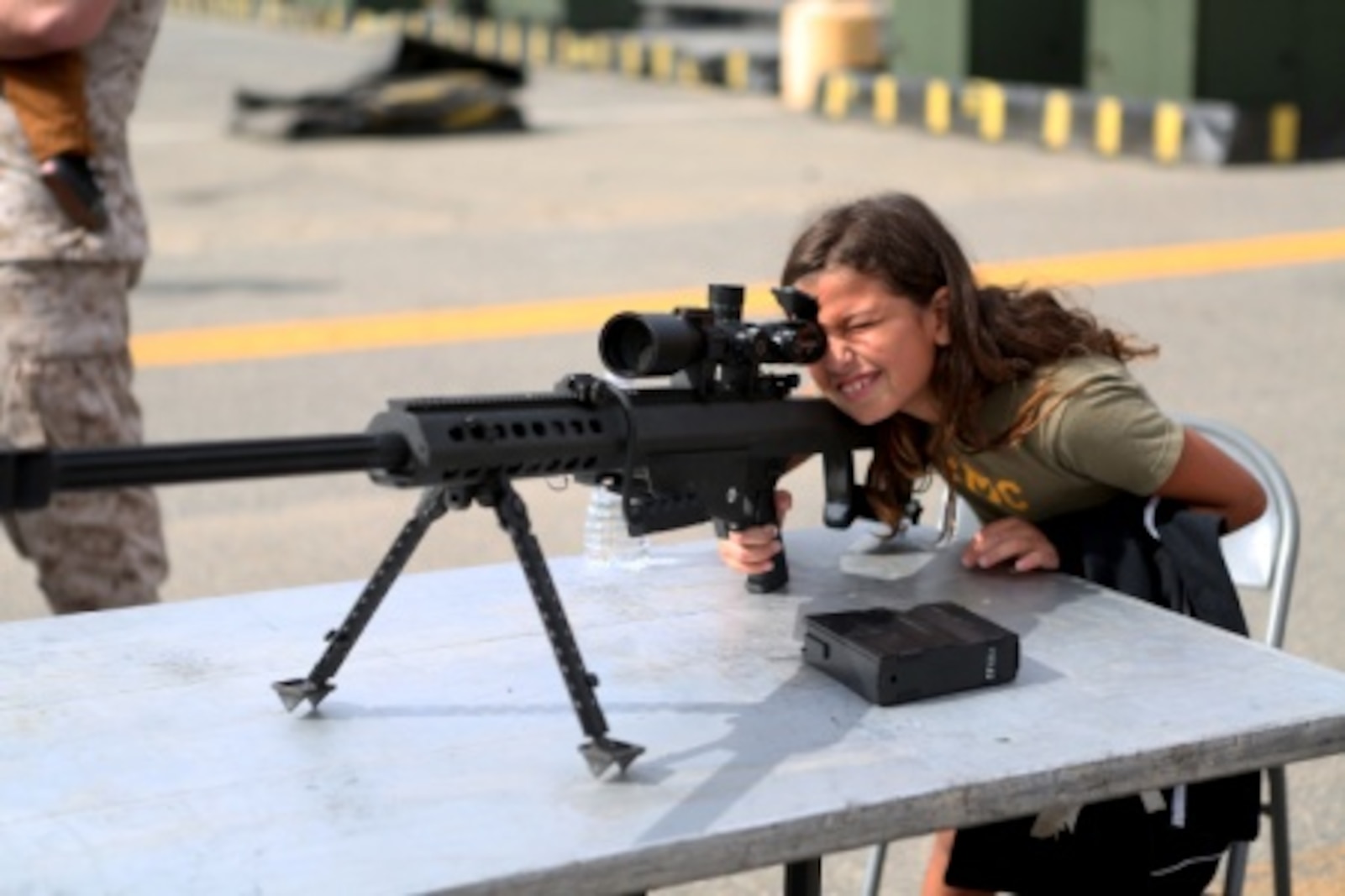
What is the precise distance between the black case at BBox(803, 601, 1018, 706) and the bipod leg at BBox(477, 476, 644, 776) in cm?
31

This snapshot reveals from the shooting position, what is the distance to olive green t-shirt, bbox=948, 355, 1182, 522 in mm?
3053

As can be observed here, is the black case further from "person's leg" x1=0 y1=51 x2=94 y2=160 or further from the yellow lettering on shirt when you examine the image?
"person's leg" x1=0 y1=51 x2=94 y2=160

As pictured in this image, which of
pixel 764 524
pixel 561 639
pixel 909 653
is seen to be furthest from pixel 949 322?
pixel 561 639

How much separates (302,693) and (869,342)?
90 cm

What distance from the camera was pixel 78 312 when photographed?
424 centimetres

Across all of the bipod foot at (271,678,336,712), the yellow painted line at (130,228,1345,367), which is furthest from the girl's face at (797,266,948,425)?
the yellow painted line at (130,228,1345,367)

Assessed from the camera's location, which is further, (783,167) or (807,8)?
(807,8)

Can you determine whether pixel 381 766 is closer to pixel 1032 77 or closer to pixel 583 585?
pixel 583 585

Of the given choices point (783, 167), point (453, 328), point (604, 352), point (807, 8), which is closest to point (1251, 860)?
point (604, 352)

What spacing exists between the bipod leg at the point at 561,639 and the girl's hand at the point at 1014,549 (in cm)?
86

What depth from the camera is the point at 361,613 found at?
2.61 m

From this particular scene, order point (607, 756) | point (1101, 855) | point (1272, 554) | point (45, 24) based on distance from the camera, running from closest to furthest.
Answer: point (607, 756)
point (1101, 855)
point (1272, 554)
point (45, 24)

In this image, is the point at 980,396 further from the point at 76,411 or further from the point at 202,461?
the point at 76,411

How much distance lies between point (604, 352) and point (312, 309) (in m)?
7.22
